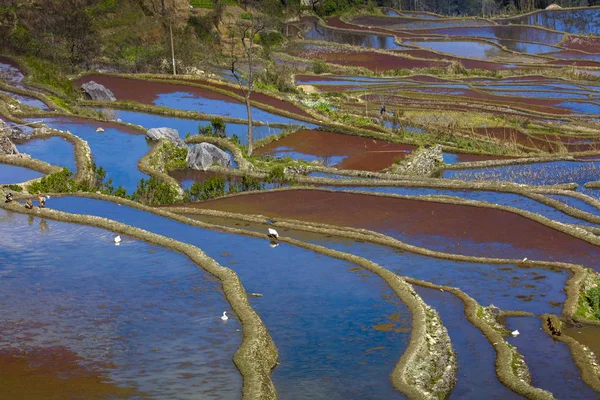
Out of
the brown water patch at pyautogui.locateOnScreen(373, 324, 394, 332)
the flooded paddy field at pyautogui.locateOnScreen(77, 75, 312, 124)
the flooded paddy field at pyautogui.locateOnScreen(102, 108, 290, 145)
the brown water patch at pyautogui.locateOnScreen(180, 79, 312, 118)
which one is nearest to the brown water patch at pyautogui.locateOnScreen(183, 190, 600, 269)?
the brown water patch at pyautogui.locateOnScreen(373, 324, 394, 332)

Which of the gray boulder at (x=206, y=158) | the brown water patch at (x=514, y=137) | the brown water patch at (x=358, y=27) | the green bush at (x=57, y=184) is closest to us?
the green bush at (x=57, y=184)

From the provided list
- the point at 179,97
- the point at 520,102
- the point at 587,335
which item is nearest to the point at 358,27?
the point at 520,102

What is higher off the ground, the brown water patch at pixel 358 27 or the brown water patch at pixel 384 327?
the brown water patch at pixel 358 27

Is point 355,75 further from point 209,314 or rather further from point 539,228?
point 209,314

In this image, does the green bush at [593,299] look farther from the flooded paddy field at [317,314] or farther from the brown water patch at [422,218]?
the flooded paddy field at [317,314]

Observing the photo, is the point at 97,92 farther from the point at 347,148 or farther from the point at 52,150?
the point at 347,148

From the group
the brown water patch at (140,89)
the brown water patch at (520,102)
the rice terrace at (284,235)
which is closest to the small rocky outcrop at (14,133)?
the rice terrace at (284,235)

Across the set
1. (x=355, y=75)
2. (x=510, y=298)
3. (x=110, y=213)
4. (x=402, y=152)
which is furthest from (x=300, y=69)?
(x=510, y=298)

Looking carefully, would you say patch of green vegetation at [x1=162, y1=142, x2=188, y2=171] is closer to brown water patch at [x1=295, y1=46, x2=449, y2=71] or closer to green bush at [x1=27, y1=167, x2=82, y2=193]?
green bush at [x1=27, y1=167, x2=82, y2=193]
